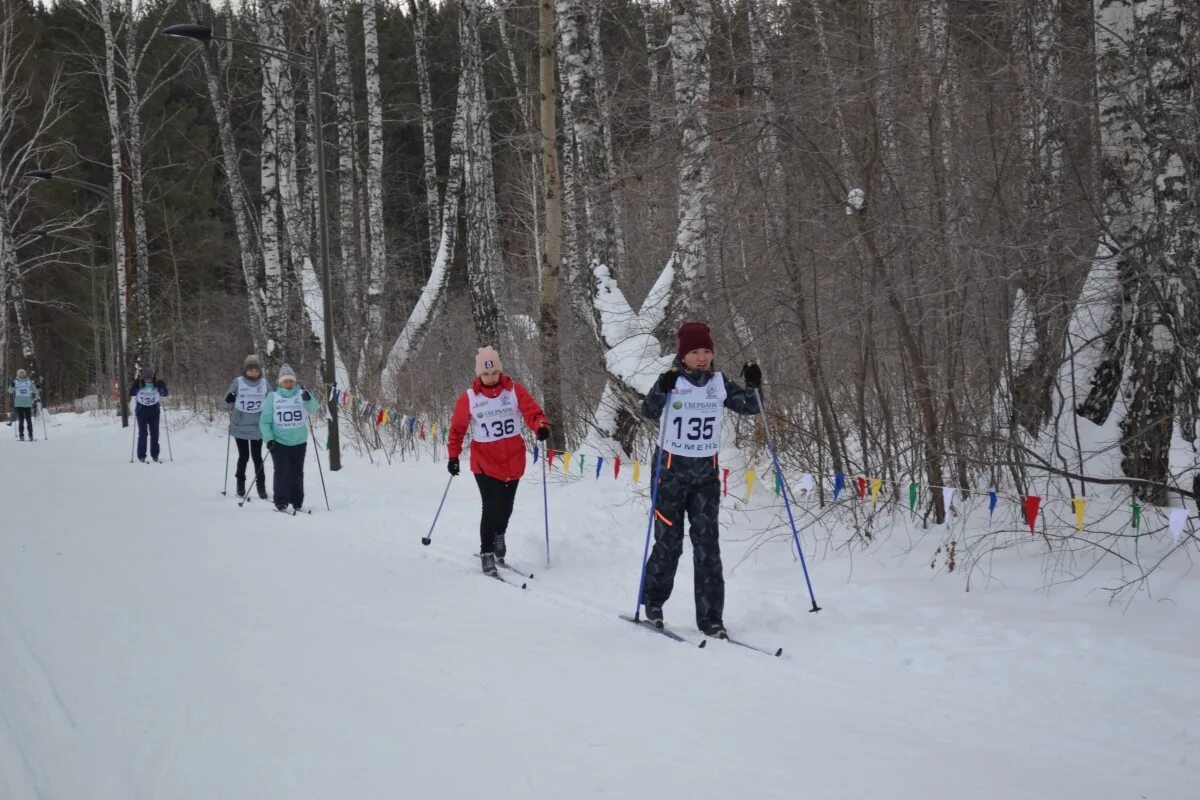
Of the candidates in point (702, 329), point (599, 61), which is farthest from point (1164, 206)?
point (599, 61)

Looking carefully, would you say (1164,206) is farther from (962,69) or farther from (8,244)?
(8,244)

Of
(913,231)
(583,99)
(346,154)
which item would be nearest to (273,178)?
(346,154)

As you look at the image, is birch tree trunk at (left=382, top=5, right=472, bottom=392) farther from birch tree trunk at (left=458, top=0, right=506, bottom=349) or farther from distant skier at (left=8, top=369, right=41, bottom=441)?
distant skier at (left=8, top=369, right=41, bottom=441)

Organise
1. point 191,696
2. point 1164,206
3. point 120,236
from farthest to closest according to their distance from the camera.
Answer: point 120,236 → point 1164,206 → point 191,696

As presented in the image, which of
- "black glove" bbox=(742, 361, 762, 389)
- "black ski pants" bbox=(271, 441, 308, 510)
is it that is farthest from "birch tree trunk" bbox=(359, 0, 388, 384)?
"black glove" bbox=(742, 361, 762, 389)

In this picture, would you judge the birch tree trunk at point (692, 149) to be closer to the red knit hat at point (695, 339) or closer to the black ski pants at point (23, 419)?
the red knit hat at point (695, 339)

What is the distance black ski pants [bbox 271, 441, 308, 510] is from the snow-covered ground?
2.78 meters

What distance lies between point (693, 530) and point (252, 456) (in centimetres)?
866

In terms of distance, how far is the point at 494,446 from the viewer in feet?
30.1

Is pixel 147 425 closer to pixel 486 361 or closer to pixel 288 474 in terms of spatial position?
pixel 288 474

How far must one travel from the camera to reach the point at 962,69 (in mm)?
8031

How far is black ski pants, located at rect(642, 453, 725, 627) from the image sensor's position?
7.00m

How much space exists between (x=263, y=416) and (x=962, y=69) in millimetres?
8829

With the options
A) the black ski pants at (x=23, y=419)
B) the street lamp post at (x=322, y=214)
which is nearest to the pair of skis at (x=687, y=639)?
the street lamp post at (x=322, y=214)
